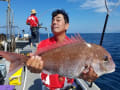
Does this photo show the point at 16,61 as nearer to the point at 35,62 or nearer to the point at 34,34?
the point at 35,62

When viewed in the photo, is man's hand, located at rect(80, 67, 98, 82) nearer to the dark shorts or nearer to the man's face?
the man's face

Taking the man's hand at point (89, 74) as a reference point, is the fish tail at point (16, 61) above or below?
above

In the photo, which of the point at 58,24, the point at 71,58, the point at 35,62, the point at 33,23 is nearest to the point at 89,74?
the point at 71,58

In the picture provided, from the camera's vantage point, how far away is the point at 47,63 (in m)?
1.99

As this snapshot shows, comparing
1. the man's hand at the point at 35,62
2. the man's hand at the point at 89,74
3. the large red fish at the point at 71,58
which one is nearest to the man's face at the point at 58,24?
the large red fish at the point at 71,58

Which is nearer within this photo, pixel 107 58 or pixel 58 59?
pixel 58 59

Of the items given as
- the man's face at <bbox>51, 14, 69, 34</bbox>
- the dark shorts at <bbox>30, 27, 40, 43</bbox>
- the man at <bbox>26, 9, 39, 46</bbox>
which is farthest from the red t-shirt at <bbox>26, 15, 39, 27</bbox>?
the man's face at <bbox>51, 14, 69, 34</bbox>

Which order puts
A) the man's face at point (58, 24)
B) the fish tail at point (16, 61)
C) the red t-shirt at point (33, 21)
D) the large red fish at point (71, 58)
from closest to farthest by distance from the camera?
the fish tail at point (16, 61), the large red fish at point (71, 58), the man's face at point (58, 24), the red t-shirt at point (33, 21)

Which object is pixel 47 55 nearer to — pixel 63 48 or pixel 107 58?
pixel 63 48

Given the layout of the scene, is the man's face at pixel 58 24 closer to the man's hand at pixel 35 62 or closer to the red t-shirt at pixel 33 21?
the man's hand at pixel 35 62

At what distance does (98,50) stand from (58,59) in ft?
1.85

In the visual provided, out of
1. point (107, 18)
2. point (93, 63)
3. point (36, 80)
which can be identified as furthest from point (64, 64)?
point (36, 80)

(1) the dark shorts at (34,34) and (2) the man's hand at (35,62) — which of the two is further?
(1) the dark shorts at (34,34)

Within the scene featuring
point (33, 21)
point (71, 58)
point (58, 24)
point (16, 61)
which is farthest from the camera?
point (33, 21)
